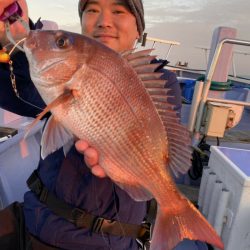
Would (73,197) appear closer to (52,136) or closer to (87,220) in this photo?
(87,220)

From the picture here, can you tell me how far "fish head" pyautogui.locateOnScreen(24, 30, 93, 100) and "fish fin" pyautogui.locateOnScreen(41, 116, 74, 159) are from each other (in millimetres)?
183

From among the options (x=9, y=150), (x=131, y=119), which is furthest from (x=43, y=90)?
(x=9, y=150)

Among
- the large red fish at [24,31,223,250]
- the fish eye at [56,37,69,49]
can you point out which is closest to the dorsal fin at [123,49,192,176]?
the large red fish at [24,31,223,250]

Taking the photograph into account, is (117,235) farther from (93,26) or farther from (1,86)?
(93,26)

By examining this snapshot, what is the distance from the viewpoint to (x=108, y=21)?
2027mm

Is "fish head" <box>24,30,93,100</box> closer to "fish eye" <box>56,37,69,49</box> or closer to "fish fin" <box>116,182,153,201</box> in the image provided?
"fish eye" <box>56,37,69,49</box>

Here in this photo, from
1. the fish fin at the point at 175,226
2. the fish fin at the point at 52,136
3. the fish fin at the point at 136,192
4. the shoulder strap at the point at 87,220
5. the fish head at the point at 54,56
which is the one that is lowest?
the shoulder strap at the point at 87,220

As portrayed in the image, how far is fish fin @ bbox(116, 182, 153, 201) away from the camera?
1.57 m

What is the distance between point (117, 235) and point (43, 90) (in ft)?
3.16

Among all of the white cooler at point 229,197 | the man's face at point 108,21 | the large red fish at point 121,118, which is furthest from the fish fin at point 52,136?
the white cooler at point 229,197

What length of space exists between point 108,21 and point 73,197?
1.13 m

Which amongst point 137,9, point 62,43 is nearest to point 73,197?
point 62,43

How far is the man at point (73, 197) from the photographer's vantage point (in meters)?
1.83

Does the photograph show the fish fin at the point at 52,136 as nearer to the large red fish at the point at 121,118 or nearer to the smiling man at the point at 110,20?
the large red fish at the point at 121,118
